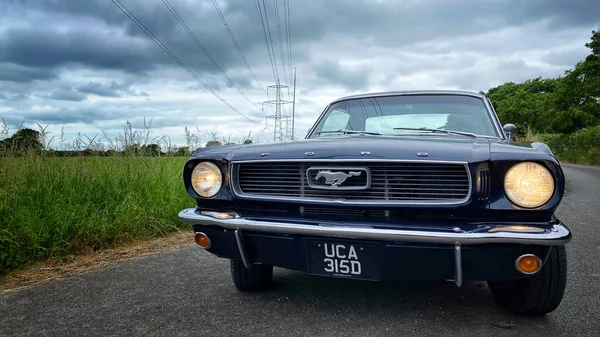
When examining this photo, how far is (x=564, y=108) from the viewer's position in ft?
103

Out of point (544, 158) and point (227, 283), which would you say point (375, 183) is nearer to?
point (544, 158)

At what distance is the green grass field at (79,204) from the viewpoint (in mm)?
3709

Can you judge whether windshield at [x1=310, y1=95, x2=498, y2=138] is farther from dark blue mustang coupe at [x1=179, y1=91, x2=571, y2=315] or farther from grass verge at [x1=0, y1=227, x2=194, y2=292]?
grass verge at [x1=0, y1=227, x2=194, y2=292]

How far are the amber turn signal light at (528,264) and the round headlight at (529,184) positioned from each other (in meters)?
0.23

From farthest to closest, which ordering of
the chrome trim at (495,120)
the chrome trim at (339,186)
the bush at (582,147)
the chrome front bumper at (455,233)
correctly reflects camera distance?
the bush at (582,147) → the chrome trim at (495,120) → the chrome trim at (339,186) → the chrome front bumper at (455,233)

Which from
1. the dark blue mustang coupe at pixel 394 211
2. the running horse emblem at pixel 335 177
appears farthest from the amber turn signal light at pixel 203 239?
the running horse emblem at pixel 335 177

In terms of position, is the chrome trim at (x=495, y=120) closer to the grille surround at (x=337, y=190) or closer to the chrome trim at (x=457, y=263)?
the grille surround at (x=337, y=190)

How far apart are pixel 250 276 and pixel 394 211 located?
116cm

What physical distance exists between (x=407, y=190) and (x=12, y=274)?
125 inches

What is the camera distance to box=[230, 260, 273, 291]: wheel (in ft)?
9.21

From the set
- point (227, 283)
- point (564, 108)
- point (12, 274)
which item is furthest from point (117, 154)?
point (564, 108)

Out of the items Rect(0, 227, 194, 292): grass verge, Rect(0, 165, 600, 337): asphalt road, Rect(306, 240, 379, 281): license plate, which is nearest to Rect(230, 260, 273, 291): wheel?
Rect(0, 165, 600, 337): asphalt road

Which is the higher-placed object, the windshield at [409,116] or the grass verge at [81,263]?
the windshield at [409,116]

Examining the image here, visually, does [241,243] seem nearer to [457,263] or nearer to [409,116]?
[457,263]
